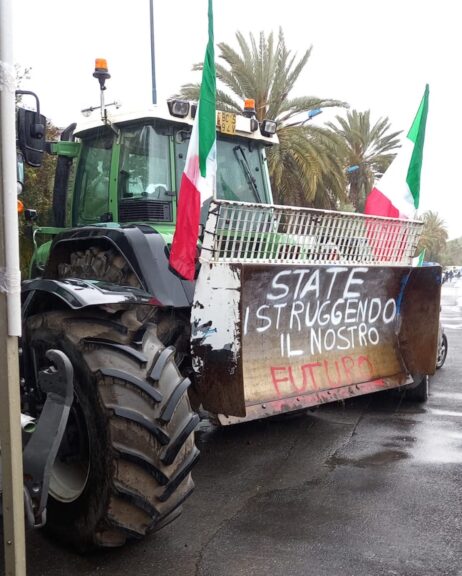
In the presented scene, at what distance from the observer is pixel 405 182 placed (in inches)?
208

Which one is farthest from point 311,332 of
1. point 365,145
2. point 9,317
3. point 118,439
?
point 365,145

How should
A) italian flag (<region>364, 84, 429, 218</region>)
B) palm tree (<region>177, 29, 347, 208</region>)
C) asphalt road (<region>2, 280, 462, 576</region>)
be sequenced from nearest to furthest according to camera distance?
1. asphalt road (<region>2, 280, 462, 576</region>)
2. italian flag (<region>364, 84, 429, 218</region>)
3. palm tree (<region>177, 29, 347, 208</region>)

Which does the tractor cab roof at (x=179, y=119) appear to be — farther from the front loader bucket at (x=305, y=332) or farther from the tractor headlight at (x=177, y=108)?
the front loader bucket at (x=305, y=332)

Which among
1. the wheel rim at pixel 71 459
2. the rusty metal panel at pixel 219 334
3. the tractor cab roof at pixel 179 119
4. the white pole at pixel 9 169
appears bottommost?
the wheel rim at pixel 71 459

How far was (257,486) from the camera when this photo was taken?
144 inches

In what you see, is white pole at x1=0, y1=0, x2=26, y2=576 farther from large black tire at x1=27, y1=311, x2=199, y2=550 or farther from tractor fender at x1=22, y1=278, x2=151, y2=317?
tractor fender at x1=22, y1=278, x2=151, y2=317

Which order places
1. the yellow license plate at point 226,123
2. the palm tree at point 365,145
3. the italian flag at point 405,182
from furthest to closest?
the palm tree at point 365,145
the italian flag at point 405,182
the yellow license plate at point 226,123

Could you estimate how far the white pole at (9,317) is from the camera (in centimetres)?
190

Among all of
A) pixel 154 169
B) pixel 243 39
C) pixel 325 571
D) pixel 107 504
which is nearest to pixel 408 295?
pixel 154 169

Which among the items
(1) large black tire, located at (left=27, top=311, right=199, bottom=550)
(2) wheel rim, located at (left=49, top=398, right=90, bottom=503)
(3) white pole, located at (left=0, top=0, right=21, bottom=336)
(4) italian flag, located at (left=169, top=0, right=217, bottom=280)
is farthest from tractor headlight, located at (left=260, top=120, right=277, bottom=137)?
(3) white pole, located at (left=0, top=0, right=21, bottom=336)

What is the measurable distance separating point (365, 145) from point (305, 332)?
62.4 feet

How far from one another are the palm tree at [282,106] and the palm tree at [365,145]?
472cm

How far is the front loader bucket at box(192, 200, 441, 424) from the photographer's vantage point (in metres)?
3.56

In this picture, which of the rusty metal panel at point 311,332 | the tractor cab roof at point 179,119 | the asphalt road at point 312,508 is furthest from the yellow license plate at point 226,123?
the asphalt road at point 312,508
